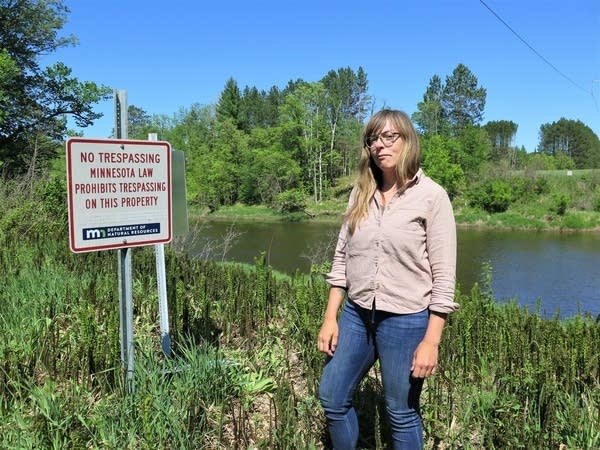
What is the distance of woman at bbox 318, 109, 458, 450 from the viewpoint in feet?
6.79

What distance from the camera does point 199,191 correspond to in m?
50.5

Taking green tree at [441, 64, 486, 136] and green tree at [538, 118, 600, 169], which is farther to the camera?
green tree at [538, 118, 600, 169]

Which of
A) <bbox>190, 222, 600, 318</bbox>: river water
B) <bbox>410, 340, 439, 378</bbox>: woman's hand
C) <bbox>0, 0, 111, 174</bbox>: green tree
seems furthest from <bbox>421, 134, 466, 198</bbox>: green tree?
<bbox>410, 340, 439, 378</bbox>: woman's hand

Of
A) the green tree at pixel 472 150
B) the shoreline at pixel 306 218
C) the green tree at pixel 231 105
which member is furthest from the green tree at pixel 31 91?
the green tree at pixel 231 105

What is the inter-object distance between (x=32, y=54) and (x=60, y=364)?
21146 mm

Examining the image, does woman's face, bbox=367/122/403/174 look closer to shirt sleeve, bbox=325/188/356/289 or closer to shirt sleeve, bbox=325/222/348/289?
shirt sleeve, bbox=325/188/356/289

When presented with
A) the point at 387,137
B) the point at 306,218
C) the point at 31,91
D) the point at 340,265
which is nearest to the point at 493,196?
the point at 306,218

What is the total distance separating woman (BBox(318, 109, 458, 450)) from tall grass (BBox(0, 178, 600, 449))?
0.17m

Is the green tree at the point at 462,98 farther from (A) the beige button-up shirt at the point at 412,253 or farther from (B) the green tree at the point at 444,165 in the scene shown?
(A) the beige button-up shirt at the point at 412,253

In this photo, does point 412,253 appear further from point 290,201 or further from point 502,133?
point 502,133

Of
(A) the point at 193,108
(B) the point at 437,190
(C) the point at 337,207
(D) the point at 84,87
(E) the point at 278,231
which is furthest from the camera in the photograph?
(A) the point at 193,108

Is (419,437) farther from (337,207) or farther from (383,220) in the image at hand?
(337,207)

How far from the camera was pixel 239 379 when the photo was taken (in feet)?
10.2

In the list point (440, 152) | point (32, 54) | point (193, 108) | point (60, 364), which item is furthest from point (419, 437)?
point (193, 108)
